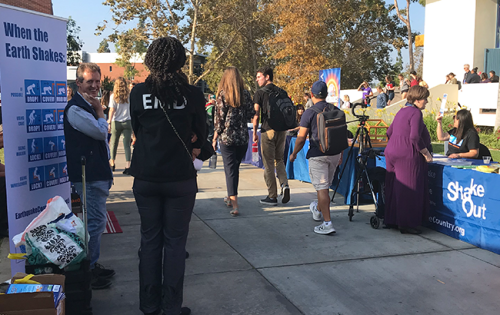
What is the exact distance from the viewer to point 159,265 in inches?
128

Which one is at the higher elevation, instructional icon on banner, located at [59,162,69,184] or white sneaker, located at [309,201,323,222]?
instructional icon on banner, located at [59,162,69,184]

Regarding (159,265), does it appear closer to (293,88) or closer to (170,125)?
(170,125)

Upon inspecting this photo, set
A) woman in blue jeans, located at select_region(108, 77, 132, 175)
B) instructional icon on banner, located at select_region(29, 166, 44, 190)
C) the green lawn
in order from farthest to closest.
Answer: the green lawn, woman in blue jeans, located at select_region(108, 77, 132, 175), instructional icon on banner, located at select_region(29, 166, 44, 190)

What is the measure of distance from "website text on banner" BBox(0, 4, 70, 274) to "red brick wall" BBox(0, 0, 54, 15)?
5.68m

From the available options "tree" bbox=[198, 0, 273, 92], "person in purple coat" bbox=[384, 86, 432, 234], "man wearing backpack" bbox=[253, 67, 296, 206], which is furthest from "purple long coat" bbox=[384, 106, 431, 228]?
"tree" bbox=[198, 0, 273, 92]

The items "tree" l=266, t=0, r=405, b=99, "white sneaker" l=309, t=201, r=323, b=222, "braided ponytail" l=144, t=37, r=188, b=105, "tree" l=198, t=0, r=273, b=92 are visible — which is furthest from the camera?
"tree" l=198, t=0, r=273, b=92

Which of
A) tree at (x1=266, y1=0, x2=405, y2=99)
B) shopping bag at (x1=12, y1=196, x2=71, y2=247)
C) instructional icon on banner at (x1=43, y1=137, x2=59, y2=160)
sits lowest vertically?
shopping bag at (x1=12, y1=196, x2=71, y2=247)

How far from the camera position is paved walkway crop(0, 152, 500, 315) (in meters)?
3.61

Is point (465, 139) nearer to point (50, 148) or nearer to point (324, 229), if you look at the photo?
point (324, 229)

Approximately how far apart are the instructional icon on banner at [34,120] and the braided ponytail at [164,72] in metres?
1.35

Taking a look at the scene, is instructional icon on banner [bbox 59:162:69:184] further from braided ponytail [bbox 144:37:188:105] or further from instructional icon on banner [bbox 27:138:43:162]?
braided ponytail [bbox 144:37:188:105]

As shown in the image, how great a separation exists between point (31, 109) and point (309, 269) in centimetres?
289

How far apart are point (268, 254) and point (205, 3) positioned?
84.4 ft

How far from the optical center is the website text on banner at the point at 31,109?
3.53m
